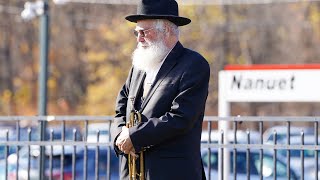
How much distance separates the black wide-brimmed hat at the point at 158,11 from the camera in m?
7.18

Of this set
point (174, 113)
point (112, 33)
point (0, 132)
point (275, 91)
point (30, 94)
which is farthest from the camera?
point (30, 94)

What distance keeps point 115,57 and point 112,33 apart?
42.1 inches

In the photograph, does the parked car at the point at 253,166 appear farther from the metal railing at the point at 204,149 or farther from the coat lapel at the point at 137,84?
the coat lapel at the point at 137,84

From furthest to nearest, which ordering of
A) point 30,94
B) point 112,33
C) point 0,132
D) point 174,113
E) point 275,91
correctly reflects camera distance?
point 30,94
point 112,33
point 275,91
point 0,132
point 174,113

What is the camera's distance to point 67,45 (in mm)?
47312

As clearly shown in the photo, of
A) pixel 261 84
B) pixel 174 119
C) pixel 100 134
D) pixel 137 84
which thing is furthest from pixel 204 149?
pixel 174 119

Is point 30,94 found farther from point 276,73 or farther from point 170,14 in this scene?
point 170,14

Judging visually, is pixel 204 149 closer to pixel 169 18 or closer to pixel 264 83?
pixel 264 83

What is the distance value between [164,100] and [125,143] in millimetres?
396

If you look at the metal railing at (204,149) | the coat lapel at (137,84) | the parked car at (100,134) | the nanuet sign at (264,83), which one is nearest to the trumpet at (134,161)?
the coat lapel at (137,84)

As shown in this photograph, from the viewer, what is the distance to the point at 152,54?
284 inches

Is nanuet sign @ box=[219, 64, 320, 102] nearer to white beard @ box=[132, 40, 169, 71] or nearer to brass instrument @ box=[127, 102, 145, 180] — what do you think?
white beard @ box=[132, 40, 169, 71]

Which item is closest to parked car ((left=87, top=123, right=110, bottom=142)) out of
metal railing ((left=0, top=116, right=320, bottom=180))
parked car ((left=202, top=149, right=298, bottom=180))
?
metal railing ((left=0, top=116, right=320, bottom=180))

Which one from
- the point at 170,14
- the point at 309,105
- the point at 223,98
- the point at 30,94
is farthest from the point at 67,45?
the point at 170,14
